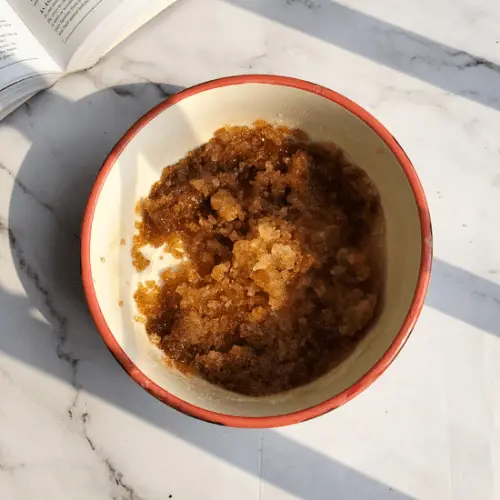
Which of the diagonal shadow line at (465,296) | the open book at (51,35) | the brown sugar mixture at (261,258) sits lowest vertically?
the diagonal shadow line at (465,296)

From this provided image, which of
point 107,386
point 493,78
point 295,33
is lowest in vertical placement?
point 107,386

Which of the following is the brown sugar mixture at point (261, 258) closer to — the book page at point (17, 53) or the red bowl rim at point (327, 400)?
the red bowl rim at point (327, 400)

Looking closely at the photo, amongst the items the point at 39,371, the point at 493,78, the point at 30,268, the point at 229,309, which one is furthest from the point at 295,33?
the point at 39,371

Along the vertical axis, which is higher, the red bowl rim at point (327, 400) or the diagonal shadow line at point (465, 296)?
the red bowl rim at point (327, 400)

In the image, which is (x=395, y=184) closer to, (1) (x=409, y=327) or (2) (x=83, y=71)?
(1) (x=409, y=327)

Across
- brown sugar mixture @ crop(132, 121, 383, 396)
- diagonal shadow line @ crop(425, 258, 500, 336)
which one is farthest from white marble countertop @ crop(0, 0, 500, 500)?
brown sugar mixture @ crop(132, 121, 383, 396)

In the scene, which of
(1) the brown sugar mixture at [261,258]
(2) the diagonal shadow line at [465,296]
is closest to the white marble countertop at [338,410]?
(2) the diagonal shadow line at [465,296]

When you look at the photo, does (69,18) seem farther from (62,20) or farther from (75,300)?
(75,300)
